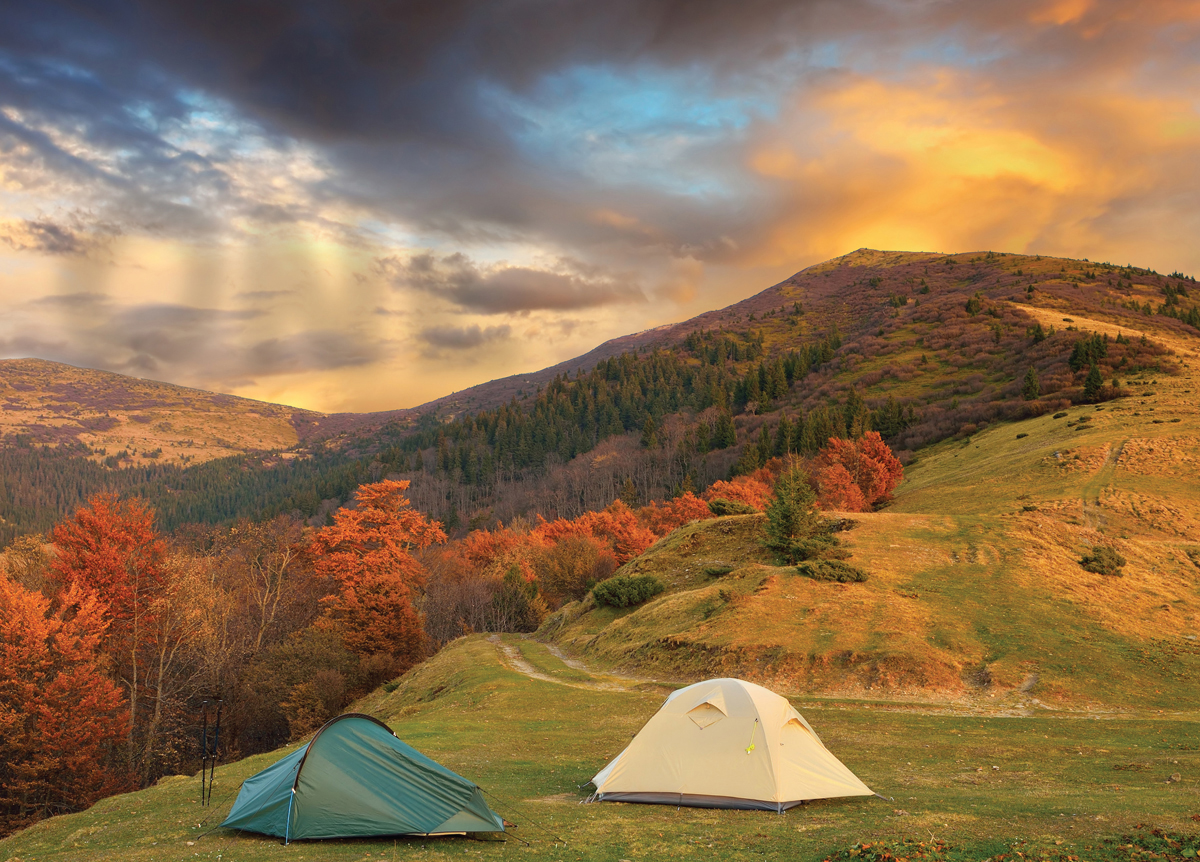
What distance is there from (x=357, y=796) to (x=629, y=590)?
41.6 m

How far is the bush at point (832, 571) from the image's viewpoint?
42.2 metres

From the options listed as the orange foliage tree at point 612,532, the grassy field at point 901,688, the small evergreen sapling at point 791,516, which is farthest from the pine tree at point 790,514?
the orange foliage tree at point 612,532

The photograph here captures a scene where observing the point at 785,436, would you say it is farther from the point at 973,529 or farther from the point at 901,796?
the point at 901,796

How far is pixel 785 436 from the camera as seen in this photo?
13238 centimetres

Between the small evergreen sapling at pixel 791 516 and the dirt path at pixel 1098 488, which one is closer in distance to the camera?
the small evergreen sapling at pixel 791 516

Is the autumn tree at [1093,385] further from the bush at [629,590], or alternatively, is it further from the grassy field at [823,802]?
the grassy field at [823,802]

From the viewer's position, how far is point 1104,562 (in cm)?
4269

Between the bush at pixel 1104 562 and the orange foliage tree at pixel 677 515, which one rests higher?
the orange foliage tree at pixel 677 515

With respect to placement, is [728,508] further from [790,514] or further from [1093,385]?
[1093,385]

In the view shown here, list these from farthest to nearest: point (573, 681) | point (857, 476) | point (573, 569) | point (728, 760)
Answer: point (573, 569)
point (857, 476)
point (573, 681)
point (728, 760)

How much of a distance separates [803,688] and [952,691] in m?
6.52

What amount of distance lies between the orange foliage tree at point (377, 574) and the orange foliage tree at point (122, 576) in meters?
13.3

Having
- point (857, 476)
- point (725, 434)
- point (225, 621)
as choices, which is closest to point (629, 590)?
point (225, 621)

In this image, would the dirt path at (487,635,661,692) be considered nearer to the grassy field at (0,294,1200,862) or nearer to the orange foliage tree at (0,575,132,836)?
the grassy field at (0,294,1200,862)
